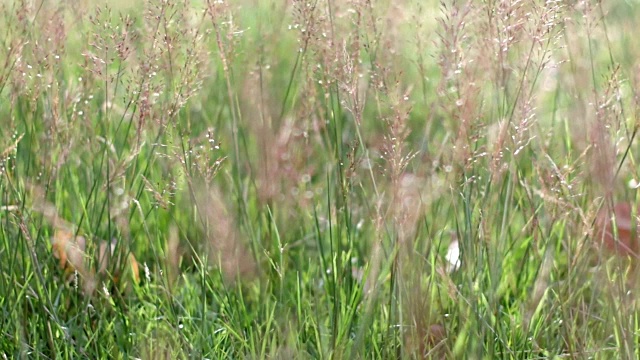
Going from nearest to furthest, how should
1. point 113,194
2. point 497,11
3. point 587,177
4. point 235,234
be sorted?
point 235,234
point 497,11
point 587,177
point 113,194

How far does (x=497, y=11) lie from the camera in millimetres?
1441

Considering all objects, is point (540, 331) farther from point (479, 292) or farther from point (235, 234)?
point (235, 234)

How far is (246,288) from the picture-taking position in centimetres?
187

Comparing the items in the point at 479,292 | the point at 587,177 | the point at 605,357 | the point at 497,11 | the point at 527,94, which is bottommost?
the point at 605,357

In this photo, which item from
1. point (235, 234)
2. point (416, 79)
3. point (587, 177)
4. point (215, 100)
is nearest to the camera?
point (235, 234)

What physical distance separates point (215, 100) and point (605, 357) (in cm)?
146

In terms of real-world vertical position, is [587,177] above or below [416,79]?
below

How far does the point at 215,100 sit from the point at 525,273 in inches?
45.8

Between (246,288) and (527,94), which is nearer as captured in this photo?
(527,94)

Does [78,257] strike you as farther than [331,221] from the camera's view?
No

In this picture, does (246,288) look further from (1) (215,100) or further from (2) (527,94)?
(1) (215,100)

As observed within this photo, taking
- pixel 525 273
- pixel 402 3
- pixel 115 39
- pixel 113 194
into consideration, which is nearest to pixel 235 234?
pixel 115 39

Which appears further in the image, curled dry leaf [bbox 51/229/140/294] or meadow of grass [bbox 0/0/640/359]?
curled dry leaf [bbox 51/229/140/294]

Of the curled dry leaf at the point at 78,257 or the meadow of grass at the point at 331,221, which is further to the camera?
the curled dry leaf at the point at 78,257
